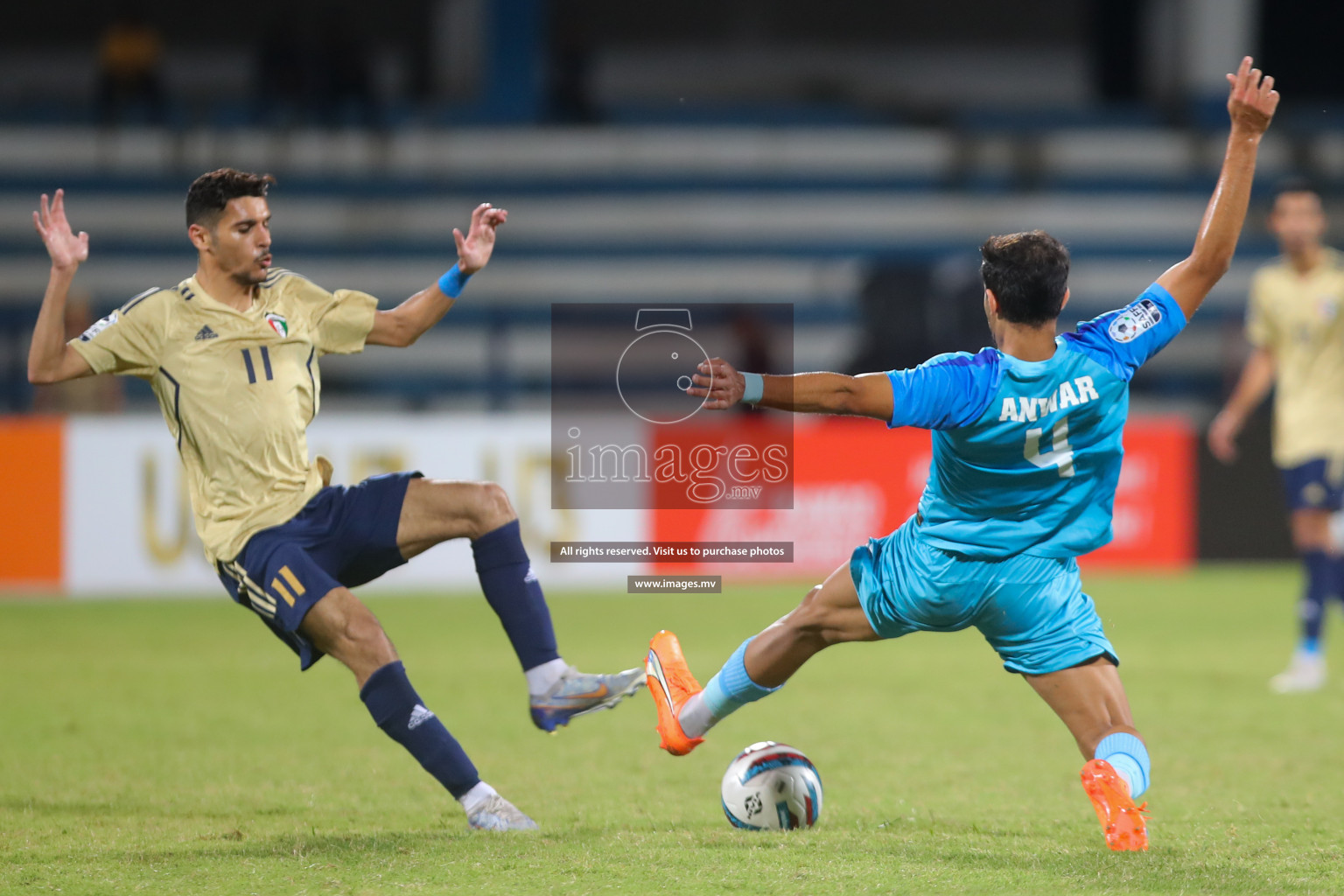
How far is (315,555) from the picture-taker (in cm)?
469

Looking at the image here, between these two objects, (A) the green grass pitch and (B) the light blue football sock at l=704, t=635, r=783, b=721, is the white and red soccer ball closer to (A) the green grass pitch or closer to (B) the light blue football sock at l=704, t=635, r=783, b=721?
(A) the green grass pitch

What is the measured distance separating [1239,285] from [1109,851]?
1385cm

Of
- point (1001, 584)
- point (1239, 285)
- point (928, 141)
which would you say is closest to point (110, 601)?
point (1001, 584)

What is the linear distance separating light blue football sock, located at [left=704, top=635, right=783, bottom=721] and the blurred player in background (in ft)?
13.6

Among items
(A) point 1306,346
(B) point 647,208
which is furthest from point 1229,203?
(B) point 647,208

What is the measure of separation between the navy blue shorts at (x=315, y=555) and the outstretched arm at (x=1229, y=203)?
240 cm

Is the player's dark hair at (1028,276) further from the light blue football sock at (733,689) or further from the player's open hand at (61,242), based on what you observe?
the player's open hand at (61,242)

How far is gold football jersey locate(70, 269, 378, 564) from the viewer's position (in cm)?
468

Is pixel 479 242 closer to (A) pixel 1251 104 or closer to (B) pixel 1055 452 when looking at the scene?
(B) pixel 1055 452

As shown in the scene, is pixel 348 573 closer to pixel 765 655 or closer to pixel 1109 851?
pixel 765 655

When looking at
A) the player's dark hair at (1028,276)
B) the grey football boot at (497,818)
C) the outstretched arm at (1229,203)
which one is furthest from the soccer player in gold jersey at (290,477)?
the outstretched arm at (1229,203)

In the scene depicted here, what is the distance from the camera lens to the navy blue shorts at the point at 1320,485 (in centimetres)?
776

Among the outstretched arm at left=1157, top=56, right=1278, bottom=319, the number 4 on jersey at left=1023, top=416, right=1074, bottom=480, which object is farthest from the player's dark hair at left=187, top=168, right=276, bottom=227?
the outstretched arm at left=1157, top=56, right=1278, bottom=319

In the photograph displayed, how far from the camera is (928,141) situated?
18.1 metres
